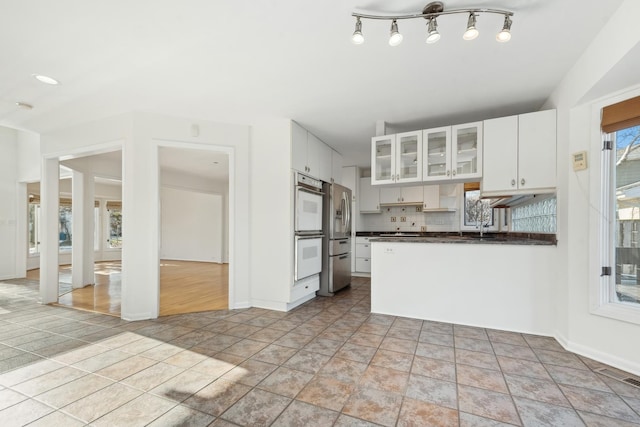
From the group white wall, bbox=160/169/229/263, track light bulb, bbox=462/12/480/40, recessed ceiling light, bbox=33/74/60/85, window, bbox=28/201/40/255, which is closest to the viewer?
track light bulb, bbox=462/12/480/40

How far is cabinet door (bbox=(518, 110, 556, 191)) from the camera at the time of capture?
2781 mm

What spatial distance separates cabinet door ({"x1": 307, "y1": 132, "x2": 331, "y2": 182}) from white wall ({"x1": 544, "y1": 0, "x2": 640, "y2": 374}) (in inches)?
107

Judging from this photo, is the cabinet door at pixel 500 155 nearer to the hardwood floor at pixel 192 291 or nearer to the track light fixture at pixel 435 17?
the track light fixture at pixel 435 17

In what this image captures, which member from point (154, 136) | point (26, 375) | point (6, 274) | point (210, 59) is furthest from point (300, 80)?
point (6, 274)

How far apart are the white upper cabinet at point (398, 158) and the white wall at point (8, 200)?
6.97 m

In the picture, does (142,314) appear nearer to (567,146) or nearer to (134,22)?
(134,22)

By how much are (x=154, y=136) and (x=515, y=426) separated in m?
3.98

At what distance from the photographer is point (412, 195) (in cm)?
580

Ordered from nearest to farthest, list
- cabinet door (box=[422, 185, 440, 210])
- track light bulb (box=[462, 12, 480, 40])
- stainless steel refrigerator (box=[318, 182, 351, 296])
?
1. track light bulb (box=[462, 12, 480, 40])
2. stainless steel refrigerator (box=[318, 182, 351, 296])
3. cabinet door (box=[422, 185, 440, 210])

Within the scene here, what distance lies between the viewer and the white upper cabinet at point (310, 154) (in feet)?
12.0

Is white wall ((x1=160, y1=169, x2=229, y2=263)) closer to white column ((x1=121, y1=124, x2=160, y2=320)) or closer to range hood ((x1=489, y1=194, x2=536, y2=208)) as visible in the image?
white column ((x1=121, y1=124, x2=160, y2=320))

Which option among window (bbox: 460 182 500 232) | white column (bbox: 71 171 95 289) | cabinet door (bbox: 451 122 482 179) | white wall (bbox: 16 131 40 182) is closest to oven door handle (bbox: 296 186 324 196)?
cabinet door (bbox: 451 122 482 179)

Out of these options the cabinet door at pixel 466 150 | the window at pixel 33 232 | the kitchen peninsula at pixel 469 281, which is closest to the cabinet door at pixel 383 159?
the cabinet door at pixel 466 150

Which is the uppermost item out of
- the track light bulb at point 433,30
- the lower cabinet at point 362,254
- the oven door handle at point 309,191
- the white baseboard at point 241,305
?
the track light bulb at point 433,30
